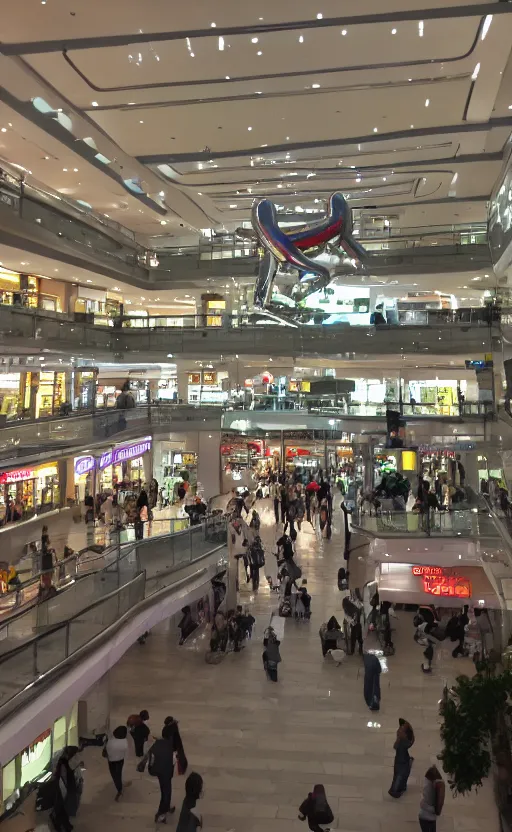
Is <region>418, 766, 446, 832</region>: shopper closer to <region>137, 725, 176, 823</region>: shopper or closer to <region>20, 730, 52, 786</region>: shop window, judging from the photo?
<region>137, 725, 176, 823</region>: shopper

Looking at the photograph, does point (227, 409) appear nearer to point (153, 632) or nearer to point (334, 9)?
point (153, 632)

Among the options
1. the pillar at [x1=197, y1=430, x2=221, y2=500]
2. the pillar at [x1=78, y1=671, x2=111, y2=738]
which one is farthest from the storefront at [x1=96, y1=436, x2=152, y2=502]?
the pillar at [x1=78, y1=671, x2=111, y2=738]

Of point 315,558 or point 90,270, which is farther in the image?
point 90,270

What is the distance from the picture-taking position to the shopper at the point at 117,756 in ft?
25.3

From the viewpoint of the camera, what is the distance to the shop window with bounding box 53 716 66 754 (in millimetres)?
8500

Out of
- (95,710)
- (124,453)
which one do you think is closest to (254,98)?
(124,453)

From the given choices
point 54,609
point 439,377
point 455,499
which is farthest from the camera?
point 439,377

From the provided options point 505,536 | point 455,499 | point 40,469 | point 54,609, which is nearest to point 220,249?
point 40,469

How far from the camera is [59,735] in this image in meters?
8.61

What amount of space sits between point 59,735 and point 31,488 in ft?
30.3

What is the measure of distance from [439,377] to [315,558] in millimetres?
11362

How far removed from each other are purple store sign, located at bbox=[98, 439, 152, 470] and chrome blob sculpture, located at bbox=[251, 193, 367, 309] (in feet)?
22.7

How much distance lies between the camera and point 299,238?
13570 millimetres

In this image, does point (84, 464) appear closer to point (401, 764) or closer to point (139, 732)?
point (139, 732)
